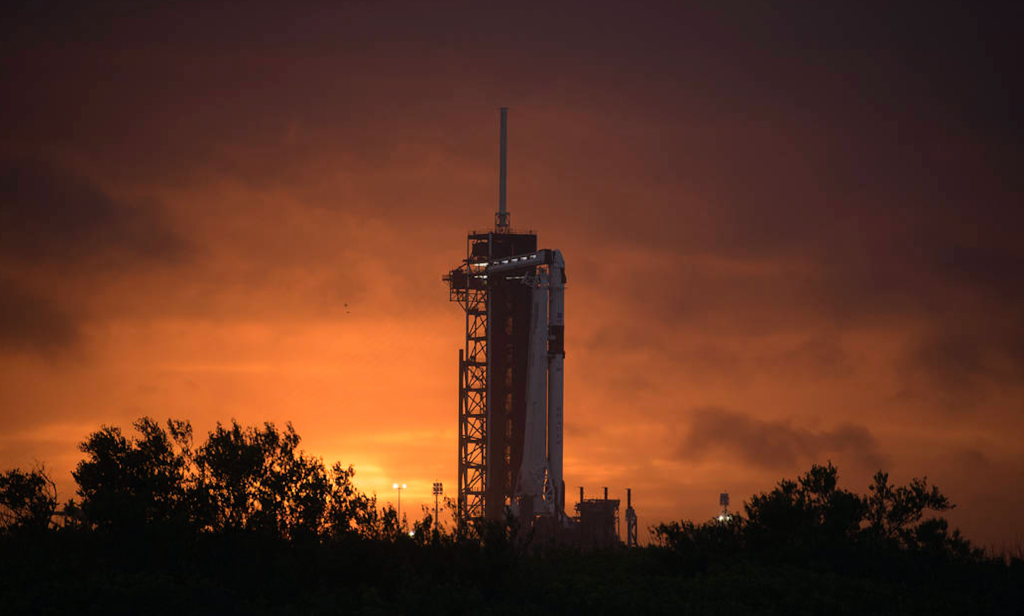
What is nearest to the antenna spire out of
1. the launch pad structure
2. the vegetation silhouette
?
the launch pad structure

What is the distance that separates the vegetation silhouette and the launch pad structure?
140 feet

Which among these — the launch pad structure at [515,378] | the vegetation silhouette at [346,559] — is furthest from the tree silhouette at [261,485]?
the launch pad structure at [515,378]

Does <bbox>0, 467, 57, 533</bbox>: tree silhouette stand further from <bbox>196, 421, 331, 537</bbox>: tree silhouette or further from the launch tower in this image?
the launch tower

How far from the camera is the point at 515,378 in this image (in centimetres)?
9638

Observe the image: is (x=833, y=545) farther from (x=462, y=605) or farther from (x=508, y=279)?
(x=508, y=279)

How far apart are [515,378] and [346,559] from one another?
54.8 metres

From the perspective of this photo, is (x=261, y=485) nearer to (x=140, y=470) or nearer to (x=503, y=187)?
(x=140, y=470)

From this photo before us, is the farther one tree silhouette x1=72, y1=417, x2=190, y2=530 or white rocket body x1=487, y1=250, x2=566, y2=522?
white rocket body x1=487, y1=250, x2=566, y2=522

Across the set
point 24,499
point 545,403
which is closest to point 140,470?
point 24,499

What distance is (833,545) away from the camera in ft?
153

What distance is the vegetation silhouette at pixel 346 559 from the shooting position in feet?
126

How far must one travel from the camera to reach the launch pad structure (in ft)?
302

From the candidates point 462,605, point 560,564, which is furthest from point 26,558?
point 560,564

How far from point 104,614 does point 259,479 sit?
1004 centimetres
